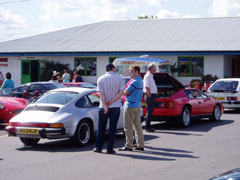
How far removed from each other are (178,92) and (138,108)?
4.78m

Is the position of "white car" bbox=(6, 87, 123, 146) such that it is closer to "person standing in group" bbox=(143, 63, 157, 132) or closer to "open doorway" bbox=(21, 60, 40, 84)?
"person standing in group" bbox=(143, 63, 157, 132)

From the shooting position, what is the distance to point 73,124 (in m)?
10.5

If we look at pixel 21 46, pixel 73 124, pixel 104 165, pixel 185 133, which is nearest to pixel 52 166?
pixel 104 165

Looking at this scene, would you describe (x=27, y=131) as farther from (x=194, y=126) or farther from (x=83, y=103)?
(x=194, y=126)

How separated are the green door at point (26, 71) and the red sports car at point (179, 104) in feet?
85.7

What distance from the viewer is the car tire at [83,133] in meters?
10.7

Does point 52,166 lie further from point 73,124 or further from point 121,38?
point 121,38

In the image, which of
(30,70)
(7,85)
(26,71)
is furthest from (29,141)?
(26,71)

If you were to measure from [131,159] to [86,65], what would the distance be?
29646 millimetres

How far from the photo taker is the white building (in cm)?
3428

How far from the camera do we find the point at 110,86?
9844 mm

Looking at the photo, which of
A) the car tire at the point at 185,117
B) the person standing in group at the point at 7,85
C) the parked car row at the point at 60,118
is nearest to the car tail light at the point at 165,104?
the car tire at the point at 185,117

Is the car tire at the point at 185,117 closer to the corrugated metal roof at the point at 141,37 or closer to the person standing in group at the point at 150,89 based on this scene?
the person standing in group at the point at 150,89

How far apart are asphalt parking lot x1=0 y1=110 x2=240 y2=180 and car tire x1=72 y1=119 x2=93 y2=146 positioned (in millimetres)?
170
